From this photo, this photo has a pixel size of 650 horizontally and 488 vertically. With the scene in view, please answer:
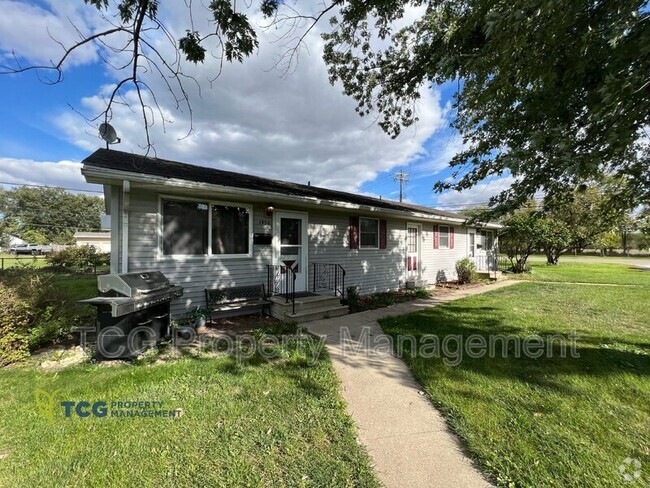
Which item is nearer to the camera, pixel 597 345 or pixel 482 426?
pixel 482 426

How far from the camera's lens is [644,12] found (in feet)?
8.93

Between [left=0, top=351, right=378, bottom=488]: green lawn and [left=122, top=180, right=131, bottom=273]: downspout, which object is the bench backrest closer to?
[left=122, top=180, right=131, bottom=273]: downspout

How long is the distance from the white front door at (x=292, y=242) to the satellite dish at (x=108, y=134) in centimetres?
364

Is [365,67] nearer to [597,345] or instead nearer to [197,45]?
[197,45]

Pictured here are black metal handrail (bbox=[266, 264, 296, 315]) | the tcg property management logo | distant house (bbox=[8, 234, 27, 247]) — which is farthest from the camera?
distant house (bbox=[8, 234, 27, 247])

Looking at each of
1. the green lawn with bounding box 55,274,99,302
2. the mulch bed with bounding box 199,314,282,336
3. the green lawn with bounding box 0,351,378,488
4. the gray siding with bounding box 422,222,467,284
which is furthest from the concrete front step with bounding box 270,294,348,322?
the gray siding with bounding box 422,222,467,284

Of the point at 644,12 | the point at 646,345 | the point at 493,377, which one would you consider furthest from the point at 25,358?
the point at 646,345

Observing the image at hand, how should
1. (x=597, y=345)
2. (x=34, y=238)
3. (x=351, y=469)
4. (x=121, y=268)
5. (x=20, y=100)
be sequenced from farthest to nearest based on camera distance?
(x=34, y=238), (x=121, y=268), (x=597, y=345), (x=20, y=100), (x=351, y=469)

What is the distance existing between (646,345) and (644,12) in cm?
493

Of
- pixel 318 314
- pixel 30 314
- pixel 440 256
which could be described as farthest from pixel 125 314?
pixel 440 256

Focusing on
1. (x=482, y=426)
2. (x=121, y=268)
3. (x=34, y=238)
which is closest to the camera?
(x=482, y=426)

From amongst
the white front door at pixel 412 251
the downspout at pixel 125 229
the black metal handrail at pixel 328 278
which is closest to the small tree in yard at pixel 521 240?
the white front door at pixel 412 251

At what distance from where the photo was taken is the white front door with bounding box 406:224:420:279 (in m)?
11.3

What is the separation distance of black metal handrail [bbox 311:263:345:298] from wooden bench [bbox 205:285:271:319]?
5.52 feet
